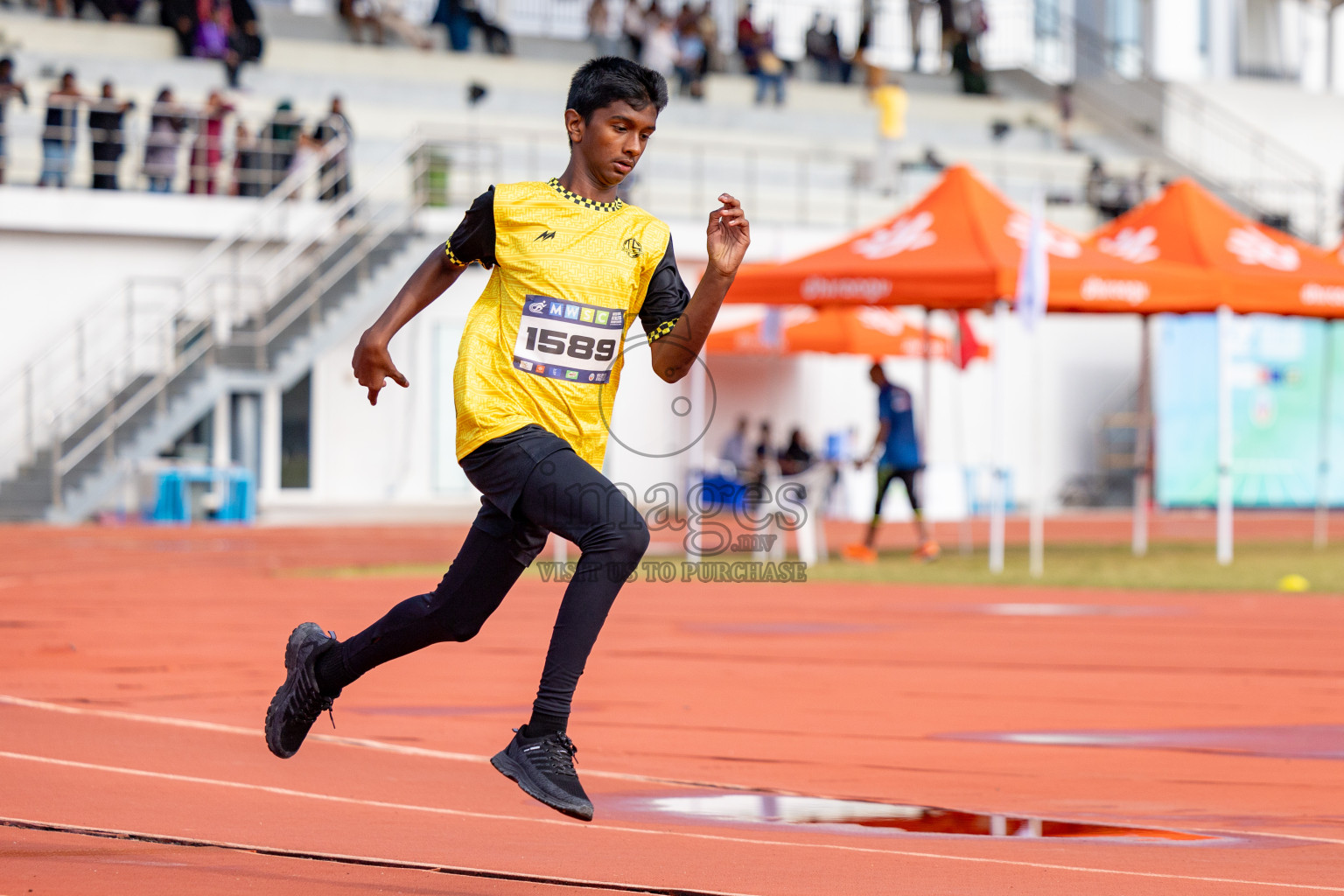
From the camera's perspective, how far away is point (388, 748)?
20.6ft

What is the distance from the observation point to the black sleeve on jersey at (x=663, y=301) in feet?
15.2

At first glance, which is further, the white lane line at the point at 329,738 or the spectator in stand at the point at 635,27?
the spectator in stand at the point at 635,27

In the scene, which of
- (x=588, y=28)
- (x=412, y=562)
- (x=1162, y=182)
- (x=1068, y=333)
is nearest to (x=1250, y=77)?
(x=1162, y=182)

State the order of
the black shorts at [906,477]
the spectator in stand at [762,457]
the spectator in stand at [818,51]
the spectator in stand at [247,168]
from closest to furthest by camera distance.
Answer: the black shorts at [906,477] → the spectator in stand at [762,457] → the spectator in stand at [247,168] → the spectator in stand at [818,51]

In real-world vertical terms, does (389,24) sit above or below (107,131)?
above

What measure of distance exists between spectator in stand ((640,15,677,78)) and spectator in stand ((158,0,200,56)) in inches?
307

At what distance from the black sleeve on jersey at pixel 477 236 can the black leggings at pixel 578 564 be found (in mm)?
Result: 602

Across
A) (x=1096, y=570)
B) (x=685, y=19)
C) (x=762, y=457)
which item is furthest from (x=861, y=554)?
(x=685, y=19)

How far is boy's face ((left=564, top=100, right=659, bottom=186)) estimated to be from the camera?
450 centimetres

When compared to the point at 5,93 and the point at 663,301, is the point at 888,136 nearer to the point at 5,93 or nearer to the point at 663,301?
the point at 5,93

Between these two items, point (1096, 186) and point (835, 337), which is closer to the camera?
point (835, 337)

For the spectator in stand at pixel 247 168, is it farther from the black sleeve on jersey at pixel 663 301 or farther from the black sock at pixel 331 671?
the black sleeve on jersey at pixel 663 301

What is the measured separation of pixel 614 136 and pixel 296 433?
21343mm

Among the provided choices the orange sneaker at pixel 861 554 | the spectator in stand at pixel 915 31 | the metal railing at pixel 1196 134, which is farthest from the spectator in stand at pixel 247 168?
the metal railing at pixel 1196 134
